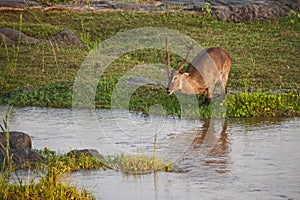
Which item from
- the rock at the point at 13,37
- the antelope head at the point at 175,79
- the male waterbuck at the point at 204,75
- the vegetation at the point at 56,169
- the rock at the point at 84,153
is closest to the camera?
the vegetation at the point at 56,169

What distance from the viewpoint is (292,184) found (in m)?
7.47

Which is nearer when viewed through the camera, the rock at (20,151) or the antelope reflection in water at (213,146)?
the rock at (20,151)

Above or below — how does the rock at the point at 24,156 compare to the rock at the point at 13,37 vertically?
below

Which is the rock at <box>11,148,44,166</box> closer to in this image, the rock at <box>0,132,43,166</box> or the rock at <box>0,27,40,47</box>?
the rock at <box>0,132,43,166</box>

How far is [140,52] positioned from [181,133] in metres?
5.95

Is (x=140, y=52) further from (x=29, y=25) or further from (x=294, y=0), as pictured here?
(x=294, y=0)

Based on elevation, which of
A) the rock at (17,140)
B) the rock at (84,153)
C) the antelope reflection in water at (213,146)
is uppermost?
the rock at (17,140)

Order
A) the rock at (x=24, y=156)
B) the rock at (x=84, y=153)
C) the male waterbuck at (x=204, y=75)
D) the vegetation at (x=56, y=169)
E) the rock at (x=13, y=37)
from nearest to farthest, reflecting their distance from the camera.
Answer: the vegetation at (x=56, y=169)
the rock at (x=24, y=156)
the rock at (x=84, y=153)
the male waterbuck at (x=204, y=75)
the rock at (x=13, y=37)

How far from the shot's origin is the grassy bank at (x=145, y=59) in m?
11.9

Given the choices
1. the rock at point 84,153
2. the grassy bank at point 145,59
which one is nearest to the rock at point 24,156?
the rock at point 84,153

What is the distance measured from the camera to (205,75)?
12.2 metres

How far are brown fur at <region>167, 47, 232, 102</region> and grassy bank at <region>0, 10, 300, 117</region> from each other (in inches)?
16.9

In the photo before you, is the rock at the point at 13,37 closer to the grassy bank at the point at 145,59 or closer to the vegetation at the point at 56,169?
the grassy bank at the point at 145,59

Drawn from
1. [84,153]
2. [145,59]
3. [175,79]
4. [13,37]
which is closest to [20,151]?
[84,153]
